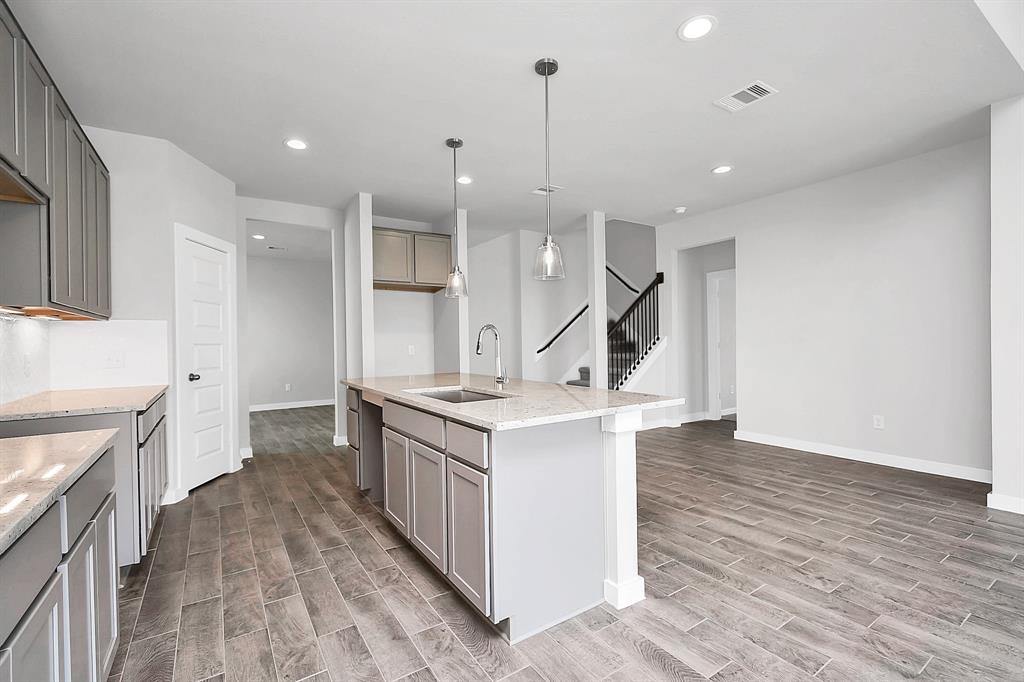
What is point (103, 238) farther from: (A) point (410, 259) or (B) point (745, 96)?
(B) point (745, 96)

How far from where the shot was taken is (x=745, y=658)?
1825 millimetres

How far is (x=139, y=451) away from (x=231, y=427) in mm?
2199

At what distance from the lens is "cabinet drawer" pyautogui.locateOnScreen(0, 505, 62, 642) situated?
2.97 feet

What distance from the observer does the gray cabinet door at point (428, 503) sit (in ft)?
7.68

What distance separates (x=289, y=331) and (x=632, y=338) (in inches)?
237

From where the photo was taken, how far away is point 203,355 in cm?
418

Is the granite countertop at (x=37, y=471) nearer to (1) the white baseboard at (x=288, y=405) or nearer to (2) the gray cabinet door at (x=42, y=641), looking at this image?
(2) the gray cabinet door at (x=42, y=641)

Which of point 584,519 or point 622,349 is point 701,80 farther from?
point 622,349

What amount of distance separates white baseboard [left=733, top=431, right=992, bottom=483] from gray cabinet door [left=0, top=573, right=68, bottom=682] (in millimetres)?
5620

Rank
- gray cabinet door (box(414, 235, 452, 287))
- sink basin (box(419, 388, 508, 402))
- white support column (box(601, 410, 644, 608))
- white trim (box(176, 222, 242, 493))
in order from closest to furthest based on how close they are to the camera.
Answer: white support column (box(601, 410, 644, 608)), sink basin (box(419, 388, 508, 402)), white trim (box(176, 222, 242, 493)), gray cabinet door (box(414, 235, 452, 287))

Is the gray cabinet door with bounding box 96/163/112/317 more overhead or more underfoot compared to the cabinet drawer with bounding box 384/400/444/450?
more overhead

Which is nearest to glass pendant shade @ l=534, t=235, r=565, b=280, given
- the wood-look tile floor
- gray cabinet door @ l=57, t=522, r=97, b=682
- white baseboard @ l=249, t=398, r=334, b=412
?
the wood-look tile floor

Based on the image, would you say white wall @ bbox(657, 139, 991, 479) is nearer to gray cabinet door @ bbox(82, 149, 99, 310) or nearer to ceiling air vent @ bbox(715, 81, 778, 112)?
ceiling air vent @ bbox(715, 81, 778, 112)

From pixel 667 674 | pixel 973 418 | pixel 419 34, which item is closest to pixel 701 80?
pixel 419 34
